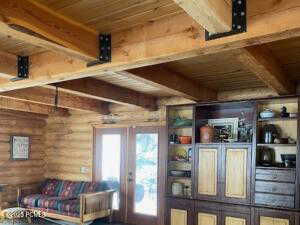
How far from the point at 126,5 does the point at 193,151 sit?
329cm

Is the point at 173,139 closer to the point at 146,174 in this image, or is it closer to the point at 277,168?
the point at 146,174

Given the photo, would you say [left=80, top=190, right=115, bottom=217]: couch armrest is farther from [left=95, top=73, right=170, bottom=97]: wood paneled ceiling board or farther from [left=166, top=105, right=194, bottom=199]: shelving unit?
[left=95, top=73, right=170, bottom=97]: wood paneled ceiling board

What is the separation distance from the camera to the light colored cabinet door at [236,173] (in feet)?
14.8

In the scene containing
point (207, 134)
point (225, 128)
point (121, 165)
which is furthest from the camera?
point (121, 165)

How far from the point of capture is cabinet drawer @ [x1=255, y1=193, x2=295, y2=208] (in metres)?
4.13

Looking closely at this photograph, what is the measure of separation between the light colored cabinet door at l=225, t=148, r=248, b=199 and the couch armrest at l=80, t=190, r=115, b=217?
2.50 meters

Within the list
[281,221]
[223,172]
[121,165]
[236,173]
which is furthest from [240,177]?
[121,165]

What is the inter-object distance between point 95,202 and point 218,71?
3.52 metres

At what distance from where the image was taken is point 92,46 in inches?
105

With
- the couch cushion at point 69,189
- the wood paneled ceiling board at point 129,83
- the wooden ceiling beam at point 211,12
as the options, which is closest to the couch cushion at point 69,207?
the couch cushion at point 69,189

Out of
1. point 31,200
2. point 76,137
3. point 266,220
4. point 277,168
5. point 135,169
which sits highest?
point 76,137

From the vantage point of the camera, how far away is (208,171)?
4844 millimetres

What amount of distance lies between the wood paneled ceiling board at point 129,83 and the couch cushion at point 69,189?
2.72 metres

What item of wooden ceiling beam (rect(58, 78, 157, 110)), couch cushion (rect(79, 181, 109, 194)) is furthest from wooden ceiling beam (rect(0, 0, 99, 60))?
couch cushion (rect(79, 181, 109, 194))
